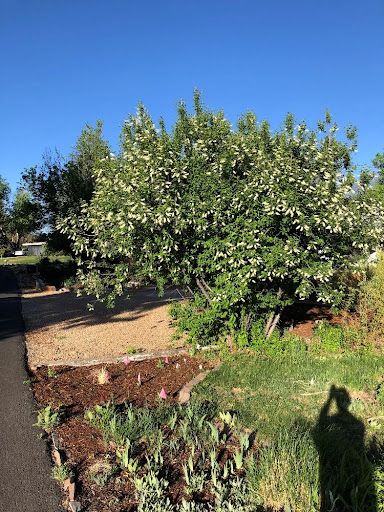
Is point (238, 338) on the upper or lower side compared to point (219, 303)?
lower

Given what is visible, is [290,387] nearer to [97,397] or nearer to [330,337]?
[330,337]

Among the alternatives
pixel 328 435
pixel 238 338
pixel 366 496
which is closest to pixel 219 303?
pixel 238 338

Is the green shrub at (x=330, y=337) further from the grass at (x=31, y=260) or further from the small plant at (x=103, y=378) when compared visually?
the grass at (x=31, y=260)

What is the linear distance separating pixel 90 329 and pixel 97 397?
15.4 ft

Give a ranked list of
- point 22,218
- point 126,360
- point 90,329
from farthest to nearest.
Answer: point 22,218, point 90,329, point 126,360

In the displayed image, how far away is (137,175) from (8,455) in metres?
3.86

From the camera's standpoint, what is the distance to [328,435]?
13.9 ft

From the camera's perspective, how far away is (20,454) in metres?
4.08

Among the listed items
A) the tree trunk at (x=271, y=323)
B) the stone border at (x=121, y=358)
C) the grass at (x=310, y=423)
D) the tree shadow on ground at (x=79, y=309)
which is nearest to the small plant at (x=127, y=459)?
the grass at (x=310, y=423)

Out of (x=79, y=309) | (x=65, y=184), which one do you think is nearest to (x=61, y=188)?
(x=65, y=184)

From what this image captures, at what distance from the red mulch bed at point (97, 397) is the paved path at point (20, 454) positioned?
19 centimetres

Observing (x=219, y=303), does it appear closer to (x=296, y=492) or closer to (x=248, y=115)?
(x=248, y=115)

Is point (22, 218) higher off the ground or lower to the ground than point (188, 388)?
higher

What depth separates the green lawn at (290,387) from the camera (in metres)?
4.79
